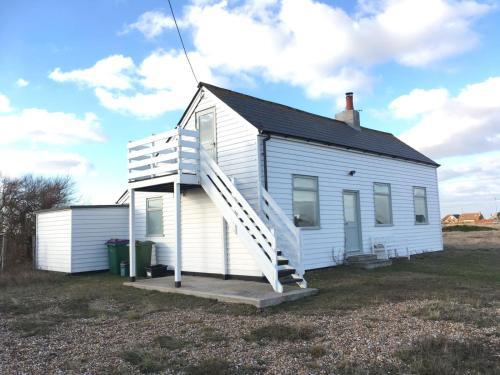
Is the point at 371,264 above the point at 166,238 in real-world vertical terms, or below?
below

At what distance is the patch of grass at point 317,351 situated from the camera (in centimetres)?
490

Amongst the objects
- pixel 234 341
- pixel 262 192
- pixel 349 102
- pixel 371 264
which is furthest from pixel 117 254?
pixel 349 102

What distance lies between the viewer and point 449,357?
4.58 m

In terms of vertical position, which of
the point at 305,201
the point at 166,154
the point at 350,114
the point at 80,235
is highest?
the point at 350,114

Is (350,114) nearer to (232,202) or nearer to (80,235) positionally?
(232,202)

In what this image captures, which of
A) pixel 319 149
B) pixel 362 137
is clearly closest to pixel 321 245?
pixel 319 149

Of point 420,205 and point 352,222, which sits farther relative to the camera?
point 420,205

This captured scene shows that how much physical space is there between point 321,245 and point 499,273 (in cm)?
461

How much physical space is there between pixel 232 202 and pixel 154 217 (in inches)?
215

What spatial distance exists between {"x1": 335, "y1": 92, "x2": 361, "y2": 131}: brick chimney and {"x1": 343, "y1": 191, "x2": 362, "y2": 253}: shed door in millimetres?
4200

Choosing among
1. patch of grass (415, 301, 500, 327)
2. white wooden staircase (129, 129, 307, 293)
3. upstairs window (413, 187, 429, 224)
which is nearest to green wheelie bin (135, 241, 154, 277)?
white wooden staircase (129, 129, 307, 293)

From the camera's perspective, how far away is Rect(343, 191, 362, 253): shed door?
43.9 feet

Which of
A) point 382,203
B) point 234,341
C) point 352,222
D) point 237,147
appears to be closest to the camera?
point 234,341

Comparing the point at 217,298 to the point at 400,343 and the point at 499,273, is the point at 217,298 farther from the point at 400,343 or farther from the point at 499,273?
the point at 499,273
